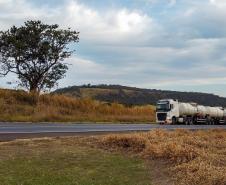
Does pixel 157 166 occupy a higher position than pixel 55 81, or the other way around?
pixel 55 81

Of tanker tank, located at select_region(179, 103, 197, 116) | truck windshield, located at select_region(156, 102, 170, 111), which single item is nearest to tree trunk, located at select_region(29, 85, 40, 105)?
truck windshield, located at select_region(156, 102, 170, 111)

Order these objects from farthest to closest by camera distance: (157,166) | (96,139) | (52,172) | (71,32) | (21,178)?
(71,32), (96,139), (157,166), (52,172), (21,178)

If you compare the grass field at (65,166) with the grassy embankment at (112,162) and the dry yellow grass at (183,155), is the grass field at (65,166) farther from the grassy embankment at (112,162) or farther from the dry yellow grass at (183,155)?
the dry yellow grass at (183,155)

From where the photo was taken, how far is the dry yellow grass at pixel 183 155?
12.8 meters

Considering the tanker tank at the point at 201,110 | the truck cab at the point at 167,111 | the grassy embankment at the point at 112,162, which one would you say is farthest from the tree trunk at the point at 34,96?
the grassy embankment at the point at 112,162

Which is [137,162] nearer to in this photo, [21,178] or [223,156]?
[223,156]

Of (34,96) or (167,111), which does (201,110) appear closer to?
(167,111)

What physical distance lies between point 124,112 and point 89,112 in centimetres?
620

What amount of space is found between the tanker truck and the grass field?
37.1 metres

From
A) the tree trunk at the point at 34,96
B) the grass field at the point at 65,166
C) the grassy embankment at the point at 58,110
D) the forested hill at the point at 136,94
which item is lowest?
the grass field at the point at 65,166

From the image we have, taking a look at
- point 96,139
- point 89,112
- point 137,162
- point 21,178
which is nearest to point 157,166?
point 137,162

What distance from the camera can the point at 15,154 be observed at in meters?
17.7

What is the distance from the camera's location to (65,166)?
15.4 metres

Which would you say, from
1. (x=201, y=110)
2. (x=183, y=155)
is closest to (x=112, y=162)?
(x=183, y=155)
